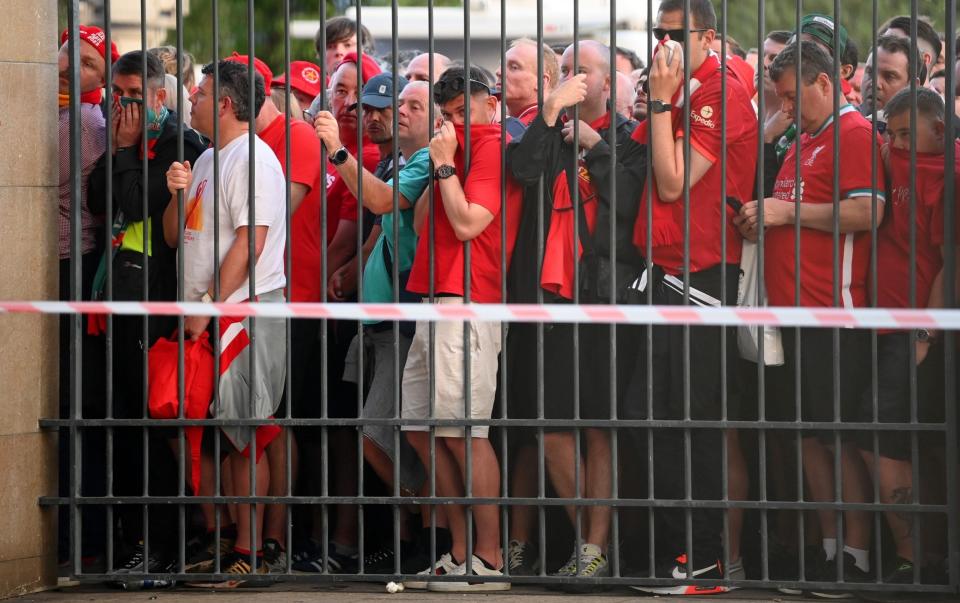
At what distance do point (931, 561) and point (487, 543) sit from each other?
1706mm

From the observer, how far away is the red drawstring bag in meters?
5.84

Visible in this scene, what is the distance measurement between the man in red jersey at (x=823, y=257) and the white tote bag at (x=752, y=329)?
8cm

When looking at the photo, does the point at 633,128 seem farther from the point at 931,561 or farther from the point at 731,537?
the point at 931,561

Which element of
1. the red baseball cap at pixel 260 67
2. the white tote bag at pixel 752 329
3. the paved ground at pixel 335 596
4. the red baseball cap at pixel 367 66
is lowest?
the paved ground at pixel 335 596

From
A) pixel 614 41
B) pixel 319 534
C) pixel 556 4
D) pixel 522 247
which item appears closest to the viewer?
pixel 614 41

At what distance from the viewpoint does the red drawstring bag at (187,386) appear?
5840mm

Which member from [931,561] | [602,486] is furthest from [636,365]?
[931,561]

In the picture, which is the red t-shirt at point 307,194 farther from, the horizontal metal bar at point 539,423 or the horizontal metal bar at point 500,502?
the horizontal metal bar at point 500,502

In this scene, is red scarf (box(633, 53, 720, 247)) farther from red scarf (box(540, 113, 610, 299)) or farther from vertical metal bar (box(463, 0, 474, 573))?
vertical metal bar (box(463, 0, 474, 573))

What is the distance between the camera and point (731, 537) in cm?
587

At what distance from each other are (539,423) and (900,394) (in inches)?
53.6

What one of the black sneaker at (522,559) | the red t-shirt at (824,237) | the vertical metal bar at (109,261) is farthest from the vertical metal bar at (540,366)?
the vertical metal bar at (109,261)

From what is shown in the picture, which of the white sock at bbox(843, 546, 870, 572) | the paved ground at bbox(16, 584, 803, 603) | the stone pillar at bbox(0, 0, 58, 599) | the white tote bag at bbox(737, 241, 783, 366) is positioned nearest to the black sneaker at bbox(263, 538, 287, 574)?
the paved ground at bbox(16, 584, 803, 603)

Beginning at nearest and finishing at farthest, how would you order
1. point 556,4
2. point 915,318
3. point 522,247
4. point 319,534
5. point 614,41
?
point 915,318 → point 614,41 → point 522,247 → point 319,534 → point 556,4
